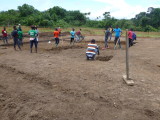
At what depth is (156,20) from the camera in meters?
45.4

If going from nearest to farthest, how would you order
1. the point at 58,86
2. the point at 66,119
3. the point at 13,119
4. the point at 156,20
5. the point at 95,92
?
the point at 66,119 → the point at 13,119 → the point at 95,92 → the point at 58,86 → the point at 156,20

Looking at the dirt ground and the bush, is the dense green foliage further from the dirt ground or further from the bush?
the dirt ground

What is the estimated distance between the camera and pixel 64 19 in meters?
46.6

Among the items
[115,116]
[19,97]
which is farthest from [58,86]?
[115,116]

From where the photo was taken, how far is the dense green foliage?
38.8 meters

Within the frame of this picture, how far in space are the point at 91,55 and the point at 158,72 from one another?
3.33 meters

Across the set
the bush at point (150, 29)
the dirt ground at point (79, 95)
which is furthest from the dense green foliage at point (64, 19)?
the dirt ground at point (79, 95)

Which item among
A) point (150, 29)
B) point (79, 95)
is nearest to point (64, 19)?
point (150, 29)

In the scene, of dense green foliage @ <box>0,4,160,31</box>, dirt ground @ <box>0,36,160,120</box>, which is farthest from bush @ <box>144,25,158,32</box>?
dirt ground @ <box>0,36,160,120</box>

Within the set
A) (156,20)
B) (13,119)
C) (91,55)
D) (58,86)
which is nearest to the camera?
(13,119)

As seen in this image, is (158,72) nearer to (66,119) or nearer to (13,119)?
(66,119)

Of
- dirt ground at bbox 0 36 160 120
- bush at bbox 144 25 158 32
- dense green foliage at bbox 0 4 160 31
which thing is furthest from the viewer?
bush at bbox 144 25 158 32

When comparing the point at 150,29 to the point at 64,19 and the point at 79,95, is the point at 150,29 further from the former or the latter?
the point at 79,95

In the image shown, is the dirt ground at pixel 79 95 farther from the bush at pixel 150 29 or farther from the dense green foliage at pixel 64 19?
the bush at pixel 150 29
